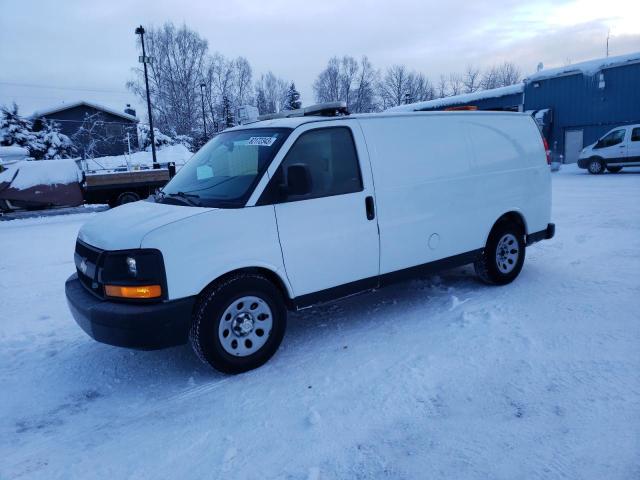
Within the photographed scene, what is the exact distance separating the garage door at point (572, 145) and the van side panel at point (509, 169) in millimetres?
21595

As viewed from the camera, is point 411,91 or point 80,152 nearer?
point 80,152

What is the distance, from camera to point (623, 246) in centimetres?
708

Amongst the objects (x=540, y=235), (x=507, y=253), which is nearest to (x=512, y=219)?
(x=507, y=253)

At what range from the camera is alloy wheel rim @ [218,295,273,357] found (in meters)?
3.69

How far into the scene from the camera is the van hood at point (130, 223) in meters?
3.45

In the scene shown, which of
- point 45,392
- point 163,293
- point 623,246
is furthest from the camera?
point 623,246

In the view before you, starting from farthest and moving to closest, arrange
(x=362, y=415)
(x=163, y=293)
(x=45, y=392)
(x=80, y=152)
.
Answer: (x=80, y=152)
(x=45, y=392)
(x=163, y=293)
(x=362, y=415)

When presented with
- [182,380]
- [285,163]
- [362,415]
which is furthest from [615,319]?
[182,380]

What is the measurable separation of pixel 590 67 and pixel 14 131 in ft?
116

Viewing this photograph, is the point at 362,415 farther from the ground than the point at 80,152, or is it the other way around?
the point at 80,152

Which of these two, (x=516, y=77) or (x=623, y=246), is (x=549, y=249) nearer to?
(x=623, y=246)

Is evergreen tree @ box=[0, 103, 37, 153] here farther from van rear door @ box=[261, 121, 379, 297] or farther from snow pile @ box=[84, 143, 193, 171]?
van rear door @ box=[261, 121, 379, 297]

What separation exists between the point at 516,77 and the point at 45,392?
326ft

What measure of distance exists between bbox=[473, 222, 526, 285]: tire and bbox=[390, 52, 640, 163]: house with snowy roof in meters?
18.2
